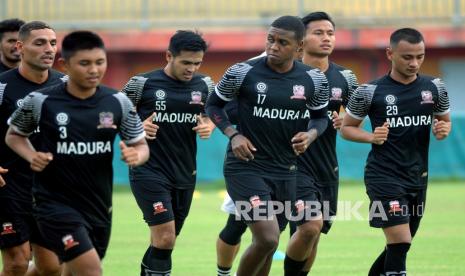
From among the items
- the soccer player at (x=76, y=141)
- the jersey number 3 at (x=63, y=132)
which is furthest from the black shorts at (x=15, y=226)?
the jersey number 3 at (x=63, y=132)

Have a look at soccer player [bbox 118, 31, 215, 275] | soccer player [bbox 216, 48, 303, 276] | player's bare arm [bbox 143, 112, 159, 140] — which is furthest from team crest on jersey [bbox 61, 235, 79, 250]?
soccer player [bbox 216, 48, 303, 276]

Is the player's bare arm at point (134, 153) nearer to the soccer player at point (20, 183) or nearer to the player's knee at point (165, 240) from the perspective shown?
the soccer player at point (20, 183)

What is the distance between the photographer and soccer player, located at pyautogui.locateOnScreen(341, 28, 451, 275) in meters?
9.98

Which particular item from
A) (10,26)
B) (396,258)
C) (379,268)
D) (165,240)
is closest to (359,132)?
(396,258)

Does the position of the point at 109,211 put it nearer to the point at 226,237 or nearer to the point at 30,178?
the point at 30,178

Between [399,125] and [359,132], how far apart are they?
38 centimetres

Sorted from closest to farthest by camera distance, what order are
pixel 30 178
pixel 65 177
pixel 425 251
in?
pixel 65 177 → pixel 30 178 → pixel 425 251

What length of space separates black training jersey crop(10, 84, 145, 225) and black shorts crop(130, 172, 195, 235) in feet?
6.23

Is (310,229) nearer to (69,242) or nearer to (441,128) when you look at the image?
(441,128)

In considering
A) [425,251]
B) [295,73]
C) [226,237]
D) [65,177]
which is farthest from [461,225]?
[65,177]

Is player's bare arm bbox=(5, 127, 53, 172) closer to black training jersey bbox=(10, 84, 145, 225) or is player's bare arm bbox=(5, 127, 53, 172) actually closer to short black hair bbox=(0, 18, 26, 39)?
black training jersey bbox=(10, 84, 145, 225)

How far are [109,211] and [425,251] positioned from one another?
6709 mm

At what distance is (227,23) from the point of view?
28531mm

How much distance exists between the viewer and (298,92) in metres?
10.0
